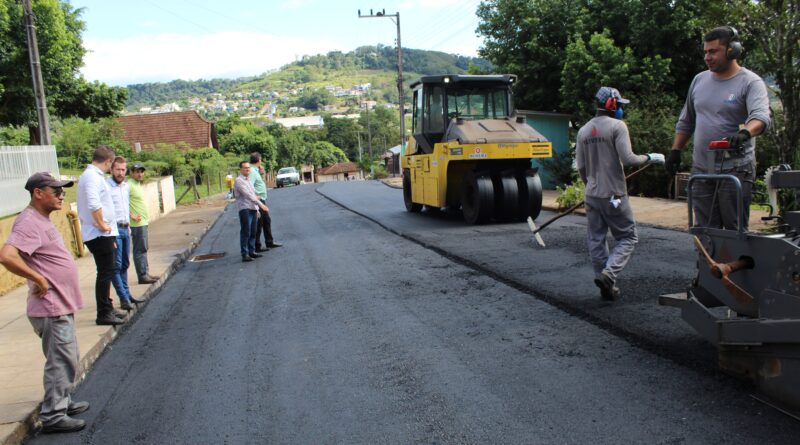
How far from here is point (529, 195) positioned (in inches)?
535

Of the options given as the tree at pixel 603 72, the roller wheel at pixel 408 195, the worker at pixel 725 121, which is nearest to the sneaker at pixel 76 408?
the worker at pixel 725 121

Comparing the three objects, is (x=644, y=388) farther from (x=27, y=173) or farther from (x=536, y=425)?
(x=27, y=173)

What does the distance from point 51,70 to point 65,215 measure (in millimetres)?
12519

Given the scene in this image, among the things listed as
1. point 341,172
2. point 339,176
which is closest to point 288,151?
point 341,172

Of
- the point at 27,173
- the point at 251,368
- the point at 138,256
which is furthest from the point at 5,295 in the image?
the point at 251,368

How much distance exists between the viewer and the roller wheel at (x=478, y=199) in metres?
13.3

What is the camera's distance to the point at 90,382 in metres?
5.64

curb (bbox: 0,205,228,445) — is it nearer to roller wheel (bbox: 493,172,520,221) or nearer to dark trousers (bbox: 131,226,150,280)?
dark trousers (bbox: 131,226,150,280)

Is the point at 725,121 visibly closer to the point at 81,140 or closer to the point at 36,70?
the point at 36,70

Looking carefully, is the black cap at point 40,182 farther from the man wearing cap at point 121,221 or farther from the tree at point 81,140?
the tree at point 81,140

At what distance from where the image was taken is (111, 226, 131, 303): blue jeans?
7.87 metres

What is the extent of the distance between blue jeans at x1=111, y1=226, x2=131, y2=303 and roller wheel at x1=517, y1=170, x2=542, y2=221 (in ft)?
25.8

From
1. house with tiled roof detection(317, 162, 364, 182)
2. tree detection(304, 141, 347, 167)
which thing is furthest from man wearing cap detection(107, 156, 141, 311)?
tree detection(304, 141, 347, 167)

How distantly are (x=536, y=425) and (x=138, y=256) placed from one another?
7.32m
